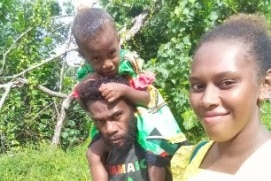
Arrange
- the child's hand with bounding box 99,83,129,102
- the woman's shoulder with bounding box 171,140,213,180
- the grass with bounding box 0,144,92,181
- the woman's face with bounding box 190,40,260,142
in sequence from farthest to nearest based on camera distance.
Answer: the grass with bounding box 0,144,92,181
the child's hand with bounding box 99,83,129,102
the woman's shoulder with bounding box 171,140,213,180
the woman's face with bounding box 190,40,260,142

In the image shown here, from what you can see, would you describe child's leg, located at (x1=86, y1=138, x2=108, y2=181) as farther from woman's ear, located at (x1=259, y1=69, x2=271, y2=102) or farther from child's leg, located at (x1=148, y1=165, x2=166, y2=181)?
woman's ear, located at (x1=259, y1=69, x2=271, y2=102)

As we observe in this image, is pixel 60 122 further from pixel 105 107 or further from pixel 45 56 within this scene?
pixel 105 107

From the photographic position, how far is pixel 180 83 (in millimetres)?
5250

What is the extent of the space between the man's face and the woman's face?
0.65m

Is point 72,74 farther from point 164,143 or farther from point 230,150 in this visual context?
point 230,150

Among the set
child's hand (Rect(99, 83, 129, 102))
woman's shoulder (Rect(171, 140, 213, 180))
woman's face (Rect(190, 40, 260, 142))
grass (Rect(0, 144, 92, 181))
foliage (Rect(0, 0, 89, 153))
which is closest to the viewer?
woman's face (Rect(190, 40, 260, 142))

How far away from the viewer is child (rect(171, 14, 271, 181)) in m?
1.45

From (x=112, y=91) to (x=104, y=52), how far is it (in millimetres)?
255

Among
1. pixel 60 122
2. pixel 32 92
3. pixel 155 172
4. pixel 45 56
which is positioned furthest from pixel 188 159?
pixel 45 56

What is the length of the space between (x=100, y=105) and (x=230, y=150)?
2.31ft

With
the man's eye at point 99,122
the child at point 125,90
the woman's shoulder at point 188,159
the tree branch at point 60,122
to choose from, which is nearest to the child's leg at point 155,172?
the child at point 125,90

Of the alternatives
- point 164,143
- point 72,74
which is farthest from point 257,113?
point 72,74

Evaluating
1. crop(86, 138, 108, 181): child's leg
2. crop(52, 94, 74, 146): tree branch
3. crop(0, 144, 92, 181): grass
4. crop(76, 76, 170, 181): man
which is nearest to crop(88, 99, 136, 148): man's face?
crop(76, 76, 170, 181): man

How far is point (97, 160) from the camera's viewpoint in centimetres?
225
